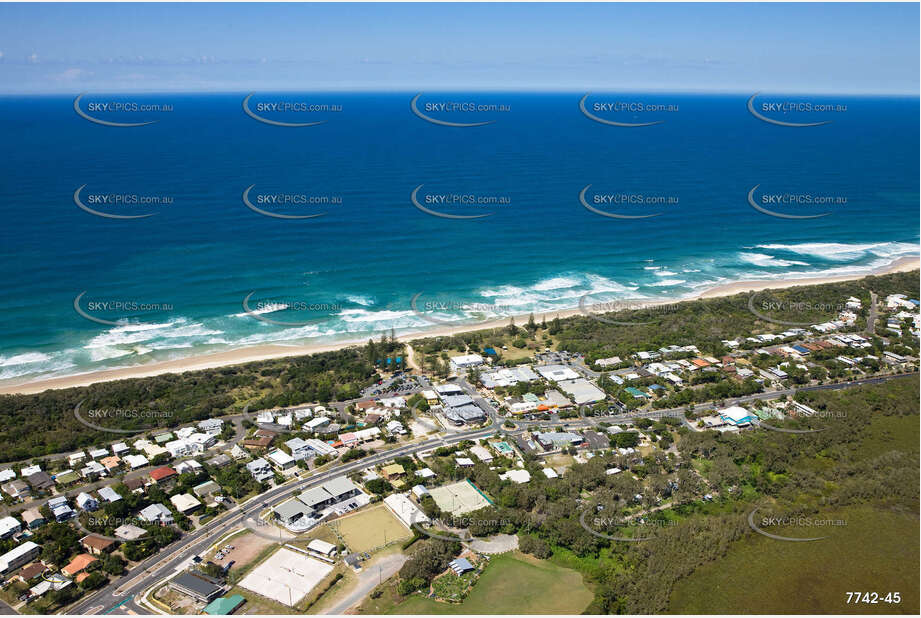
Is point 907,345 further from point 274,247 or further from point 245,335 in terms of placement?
point 274,247

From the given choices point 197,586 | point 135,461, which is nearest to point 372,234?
point 135,461

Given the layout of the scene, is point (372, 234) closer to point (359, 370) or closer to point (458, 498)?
point (359, 370)

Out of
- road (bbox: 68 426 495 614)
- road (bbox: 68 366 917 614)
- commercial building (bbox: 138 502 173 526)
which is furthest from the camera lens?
commercial building (bbox: 138 502 173 526)

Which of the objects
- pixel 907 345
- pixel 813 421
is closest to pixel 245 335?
pixel 813 421

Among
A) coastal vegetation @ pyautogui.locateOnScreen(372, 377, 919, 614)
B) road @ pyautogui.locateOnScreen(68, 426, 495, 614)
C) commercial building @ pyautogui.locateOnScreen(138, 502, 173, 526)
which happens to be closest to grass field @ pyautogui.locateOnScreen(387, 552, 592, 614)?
Result: coastal vegetation @ pyautogui.locateOnScreen(372, 377, 919, 614)

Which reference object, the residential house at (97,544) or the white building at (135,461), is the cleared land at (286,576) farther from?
the white building at (135,461)

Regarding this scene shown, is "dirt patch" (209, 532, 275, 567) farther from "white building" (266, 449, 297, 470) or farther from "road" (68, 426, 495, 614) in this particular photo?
"white building" (266, 449, 297, 470)

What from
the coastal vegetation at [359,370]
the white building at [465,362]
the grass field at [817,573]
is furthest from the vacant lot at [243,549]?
the white building at [465,362]
